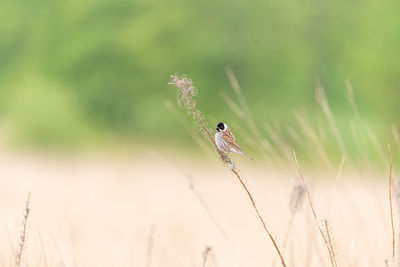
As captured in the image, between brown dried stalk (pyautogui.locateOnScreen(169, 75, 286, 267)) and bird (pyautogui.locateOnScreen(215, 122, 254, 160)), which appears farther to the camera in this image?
bird (pyautogui.locateOnScreen(215, 122, 254, 160))

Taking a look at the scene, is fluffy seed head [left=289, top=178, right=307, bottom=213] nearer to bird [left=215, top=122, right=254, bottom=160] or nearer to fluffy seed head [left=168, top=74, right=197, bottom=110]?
bird [left=215, top=122, right=254, bottom=160]

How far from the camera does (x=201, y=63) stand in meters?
12.6

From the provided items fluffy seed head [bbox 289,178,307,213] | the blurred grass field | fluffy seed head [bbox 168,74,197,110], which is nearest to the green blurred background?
the blurred grass field

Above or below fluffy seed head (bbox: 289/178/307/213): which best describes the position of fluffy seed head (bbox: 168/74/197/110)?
above

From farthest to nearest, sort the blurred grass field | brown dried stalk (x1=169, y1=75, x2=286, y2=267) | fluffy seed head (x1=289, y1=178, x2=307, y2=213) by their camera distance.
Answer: the blurred grass field
fluffy seed head (x1=289, y1=178, x2=307, y2=213)
brown dried stalk (x1=169, y1=75, x2=286, y2=267)

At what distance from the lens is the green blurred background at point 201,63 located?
41.0 feet

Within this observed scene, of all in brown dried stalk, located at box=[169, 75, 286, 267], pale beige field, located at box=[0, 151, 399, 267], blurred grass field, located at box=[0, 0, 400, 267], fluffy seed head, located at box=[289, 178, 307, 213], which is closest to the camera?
brown dried stalk, located at box=[169, 75, 286, 267]

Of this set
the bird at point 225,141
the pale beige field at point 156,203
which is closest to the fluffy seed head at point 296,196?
the bird at point 225,141

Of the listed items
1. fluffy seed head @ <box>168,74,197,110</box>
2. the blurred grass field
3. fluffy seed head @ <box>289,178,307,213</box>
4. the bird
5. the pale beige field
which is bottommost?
fluffy seed head @ <box>289,178,307,213</box>

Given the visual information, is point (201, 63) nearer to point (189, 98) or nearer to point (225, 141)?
point (225, 141)

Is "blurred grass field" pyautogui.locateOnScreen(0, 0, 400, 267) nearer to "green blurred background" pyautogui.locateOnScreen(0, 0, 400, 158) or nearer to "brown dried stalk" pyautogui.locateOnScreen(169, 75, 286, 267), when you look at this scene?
"green blurred background" pyautogui.locateOnScreen(0, 0, 400, 158)

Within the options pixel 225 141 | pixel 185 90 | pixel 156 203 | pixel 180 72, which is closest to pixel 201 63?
pixel 180 72

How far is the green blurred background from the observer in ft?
41.0

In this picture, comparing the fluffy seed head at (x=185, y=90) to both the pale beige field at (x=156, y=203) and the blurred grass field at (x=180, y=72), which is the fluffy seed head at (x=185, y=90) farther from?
the blurred grass field at (x=180, y=72)
